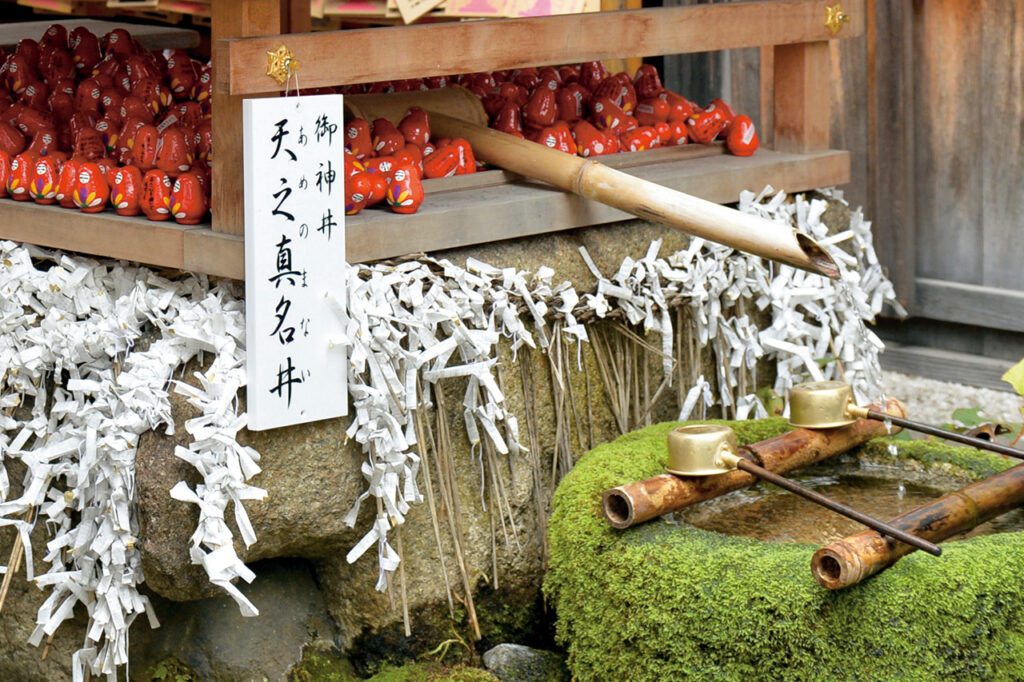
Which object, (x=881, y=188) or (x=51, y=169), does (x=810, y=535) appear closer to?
(x=51, y=169)

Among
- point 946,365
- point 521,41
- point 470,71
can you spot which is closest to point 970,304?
point 946,365

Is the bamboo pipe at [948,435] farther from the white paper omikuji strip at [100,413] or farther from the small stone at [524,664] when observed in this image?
the white paper omikuji strip at [100,413]

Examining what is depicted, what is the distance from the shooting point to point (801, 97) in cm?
382

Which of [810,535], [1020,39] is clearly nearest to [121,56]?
[810,535]

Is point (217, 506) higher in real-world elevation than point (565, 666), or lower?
higher

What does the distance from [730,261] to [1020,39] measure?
5.21 ft

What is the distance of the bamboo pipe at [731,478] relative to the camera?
2518mm

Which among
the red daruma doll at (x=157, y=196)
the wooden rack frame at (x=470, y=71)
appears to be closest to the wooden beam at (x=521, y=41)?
the wooden rack frame at (x=470, y=71)

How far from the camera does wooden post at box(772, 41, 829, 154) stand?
3791 mm

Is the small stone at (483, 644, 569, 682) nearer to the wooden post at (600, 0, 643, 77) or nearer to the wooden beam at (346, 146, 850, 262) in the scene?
the wooden beam at (346, 146, 850, 262)

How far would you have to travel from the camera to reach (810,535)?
2646mm

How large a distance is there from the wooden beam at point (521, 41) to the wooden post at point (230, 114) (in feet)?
0.17

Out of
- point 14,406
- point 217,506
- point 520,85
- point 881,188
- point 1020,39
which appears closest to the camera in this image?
point 217,506

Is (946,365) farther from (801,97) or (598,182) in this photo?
(598,182)
